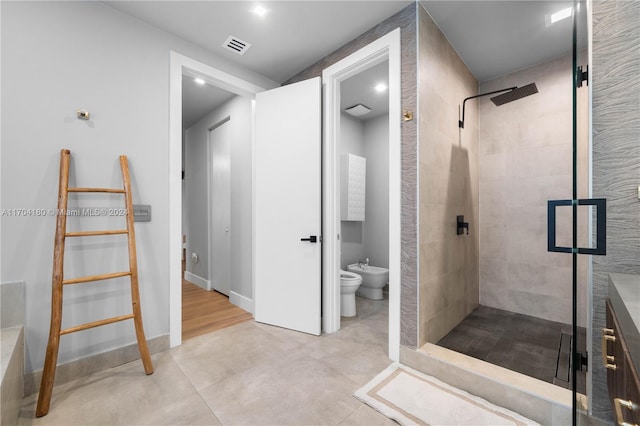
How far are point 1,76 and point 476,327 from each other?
3.87m

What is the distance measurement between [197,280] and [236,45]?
3340mm

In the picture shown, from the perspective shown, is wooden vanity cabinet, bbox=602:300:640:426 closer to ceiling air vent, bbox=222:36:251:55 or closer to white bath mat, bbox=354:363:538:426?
white bath mat, bbox=354:363:538:426

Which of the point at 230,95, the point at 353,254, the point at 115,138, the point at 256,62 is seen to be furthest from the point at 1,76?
the point at 353,254

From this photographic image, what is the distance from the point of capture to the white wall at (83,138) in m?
1.65

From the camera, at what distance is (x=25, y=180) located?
5.47 feet

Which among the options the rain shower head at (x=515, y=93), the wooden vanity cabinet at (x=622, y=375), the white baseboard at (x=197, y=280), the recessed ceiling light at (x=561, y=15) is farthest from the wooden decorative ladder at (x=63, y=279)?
the recessed ceiling light at (x=561, y=15)

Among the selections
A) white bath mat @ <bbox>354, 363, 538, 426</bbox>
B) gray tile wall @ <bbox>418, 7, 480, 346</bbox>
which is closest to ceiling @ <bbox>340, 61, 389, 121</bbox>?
gray tile wall @ <bbox>418, 7, 480, 346</bbox>

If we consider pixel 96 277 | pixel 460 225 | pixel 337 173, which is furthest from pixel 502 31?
pixel 96 277

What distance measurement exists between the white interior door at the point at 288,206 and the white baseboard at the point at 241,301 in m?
0.30

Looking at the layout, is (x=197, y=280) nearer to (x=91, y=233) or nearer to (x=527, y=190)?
(x=91, y=233)

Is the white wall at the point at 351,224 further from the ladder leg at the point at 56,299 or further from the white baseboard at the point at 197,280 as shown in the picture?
the ladder leg at the point at 56,299

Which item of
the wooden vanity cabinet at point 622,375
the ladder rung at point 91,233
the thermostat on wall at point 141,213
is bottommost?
the wooden vanity cabinet at point 622,375

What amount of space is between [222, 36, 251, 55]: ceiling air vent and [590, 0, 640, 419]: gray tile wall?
7.54 ft

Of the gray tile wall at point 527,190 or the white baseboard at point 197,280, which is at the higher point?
the gray tile wall at point 527,190
